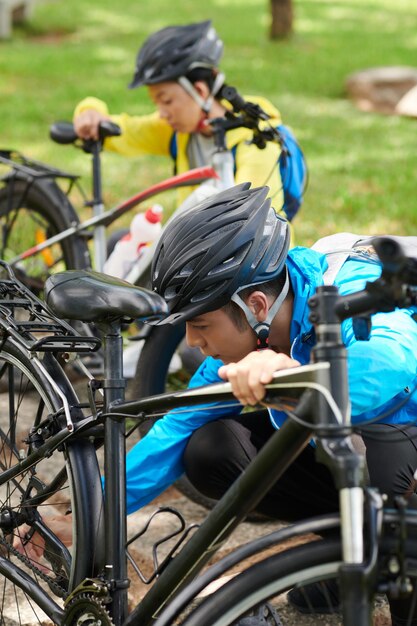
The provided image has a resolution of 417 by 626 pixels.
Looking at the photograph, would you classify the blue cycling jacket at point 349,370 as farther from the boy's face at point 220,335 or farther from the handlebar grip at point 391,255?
the handlebar grip at point 391,255

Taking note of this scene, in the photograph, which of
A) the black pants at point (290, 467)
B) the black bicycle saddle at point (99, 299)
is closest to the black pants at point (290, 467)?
the black pants at point (290, 467)

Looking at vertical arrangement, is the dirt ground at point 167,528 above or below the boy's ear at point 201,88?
below

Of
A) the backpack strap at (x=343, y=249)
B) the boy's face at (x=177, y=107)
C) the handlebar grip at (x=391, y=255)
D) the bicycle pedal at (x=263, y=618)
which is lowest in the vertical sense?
the bicycle pedal at (x=263, y=618)

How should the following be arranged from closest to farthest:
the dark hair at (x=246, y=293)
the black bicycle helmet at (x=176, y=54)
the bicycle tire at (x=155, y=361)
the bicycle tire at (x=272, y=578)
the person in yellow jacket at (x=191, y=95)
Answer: the bicycle tire at (x=272, y=578) < the dark hair at (x=246, y=293) < the bicycle tire at (x=155, y=361) < the person in yellow jacket at (x=191, y=95) < the black bicycle helmet at (x=176, y=54)

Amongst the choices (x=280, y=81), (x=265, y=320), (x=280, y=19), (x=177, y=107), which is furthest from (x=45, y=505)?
(x=280, y=19)

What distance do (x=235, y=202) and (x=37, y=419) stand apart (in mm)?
811

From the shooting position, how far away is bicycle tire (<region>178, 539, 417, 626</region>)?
6.38 feet

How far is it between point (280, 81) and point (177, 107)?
26.0 feet

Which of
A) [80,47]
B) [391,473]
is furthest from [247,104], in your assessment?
[80,47]

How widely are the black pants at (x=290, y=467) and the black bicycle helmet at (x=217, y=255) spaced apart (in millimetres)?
503

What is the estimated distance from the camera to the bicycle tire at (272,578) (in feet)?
6.38

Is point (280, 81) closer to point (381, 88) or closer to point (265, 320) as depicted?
point (381, 88)

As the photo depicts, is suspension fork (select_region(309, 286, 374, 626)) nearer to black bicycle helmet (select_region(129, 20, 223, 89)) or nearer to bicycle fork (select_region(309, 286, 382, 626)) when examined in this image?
bicycle fork (select_region(309, 286, 382, 626))

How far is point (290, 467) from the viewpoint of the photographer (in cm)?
277
